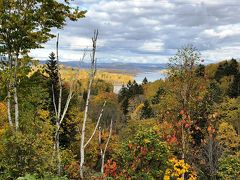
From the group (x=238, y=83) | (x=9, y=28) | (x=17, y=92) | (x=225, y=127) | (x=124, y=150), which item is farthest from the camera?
(x=238, y=83)

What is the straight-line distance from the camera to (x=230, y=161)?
98.1 ft

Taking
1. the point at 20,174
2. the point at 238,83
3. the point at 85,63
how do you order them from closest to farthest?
the point at 20,174 → the point at 85,63 → the point at 238,83

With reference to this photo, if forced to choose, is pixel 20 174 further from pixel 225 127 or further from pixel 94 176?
pixel 225 127

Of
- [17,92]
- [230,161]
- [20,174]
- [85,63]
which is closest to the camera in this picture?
[20,174]

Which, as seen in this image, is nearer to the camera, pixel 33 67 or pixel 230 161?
pixel 33 67

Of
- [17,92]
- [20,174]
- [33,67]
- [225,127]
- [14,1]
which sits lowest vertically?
[225,127]

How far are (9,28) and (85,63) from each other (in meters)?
8.26

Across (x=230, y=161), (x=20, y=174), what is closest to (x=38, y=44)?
(x=20, y=174)

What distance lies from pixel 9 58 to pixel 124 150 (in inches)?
385

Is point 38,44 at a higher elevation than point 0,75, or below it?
higher

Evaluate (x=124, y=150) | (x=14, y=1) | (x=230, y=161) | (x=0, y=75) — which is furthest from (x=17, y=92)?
(x=230, y=161)

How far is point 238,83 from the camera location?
113 m

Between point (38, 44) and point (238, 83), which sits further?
point (238, 83)

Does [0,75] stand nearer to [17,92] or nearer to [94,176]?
[17,92]
